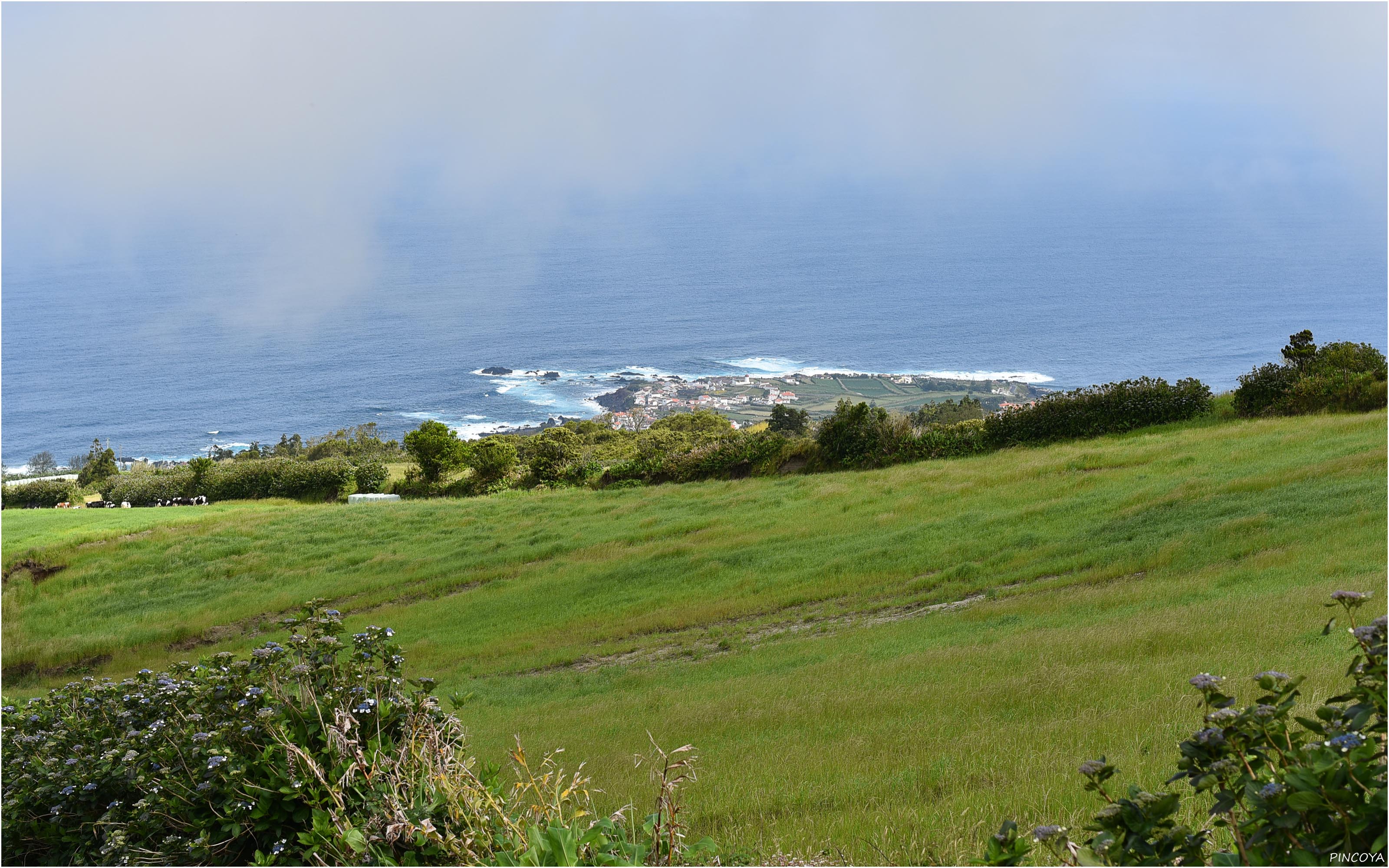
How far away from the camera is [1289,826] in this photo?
229 centimetres

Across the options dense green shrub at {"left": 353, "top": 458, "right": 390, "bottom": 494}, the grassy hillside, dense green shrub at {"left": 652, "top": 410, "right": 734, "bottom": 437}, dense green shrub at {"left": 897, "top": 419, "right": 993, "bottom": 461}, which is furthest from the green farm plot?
the grassy hillside

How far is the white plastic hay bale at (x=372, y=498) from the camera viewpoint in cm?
2790

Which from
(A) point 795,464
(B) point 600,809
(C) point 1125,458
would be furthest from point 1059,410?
(B) point 600,809

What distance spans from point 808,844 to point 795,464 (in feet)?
66.1

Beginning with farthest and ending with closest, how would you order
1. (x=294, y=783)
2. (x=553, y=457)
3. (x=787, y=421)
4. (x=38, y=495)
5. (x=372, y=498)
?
(x=38, y=495) → (x=787, y=421) → (x=372, y=498) → (x=553, y=457) → (x=294, y=783)

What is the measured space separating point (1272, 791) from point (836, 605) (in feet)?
33.1

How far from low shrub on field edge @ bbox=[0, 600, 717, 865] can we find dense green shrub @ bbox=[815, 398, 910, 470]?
18.8 m

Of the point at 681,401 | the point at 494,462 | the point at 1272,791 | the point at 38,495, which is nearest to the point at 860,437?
the point at 494,462

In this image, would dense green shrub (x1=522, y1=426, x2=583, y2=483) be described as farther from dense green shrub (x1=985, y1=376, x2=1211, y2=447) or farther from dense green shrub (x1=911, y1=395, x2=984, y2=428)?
dense green shrub (x1=985, y1=376, x2=1211, y2=447)

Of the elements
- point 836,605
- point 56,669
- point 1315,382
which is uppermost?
point 1315,382

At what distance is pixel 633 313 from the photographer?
377 feet

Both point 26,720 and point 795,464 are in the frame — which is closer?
point 26,720

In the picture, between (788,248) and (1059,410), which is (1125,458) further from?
(788,248)

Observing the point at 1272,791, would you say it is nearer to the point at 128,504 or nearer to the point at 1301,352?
the point at 1301,352
